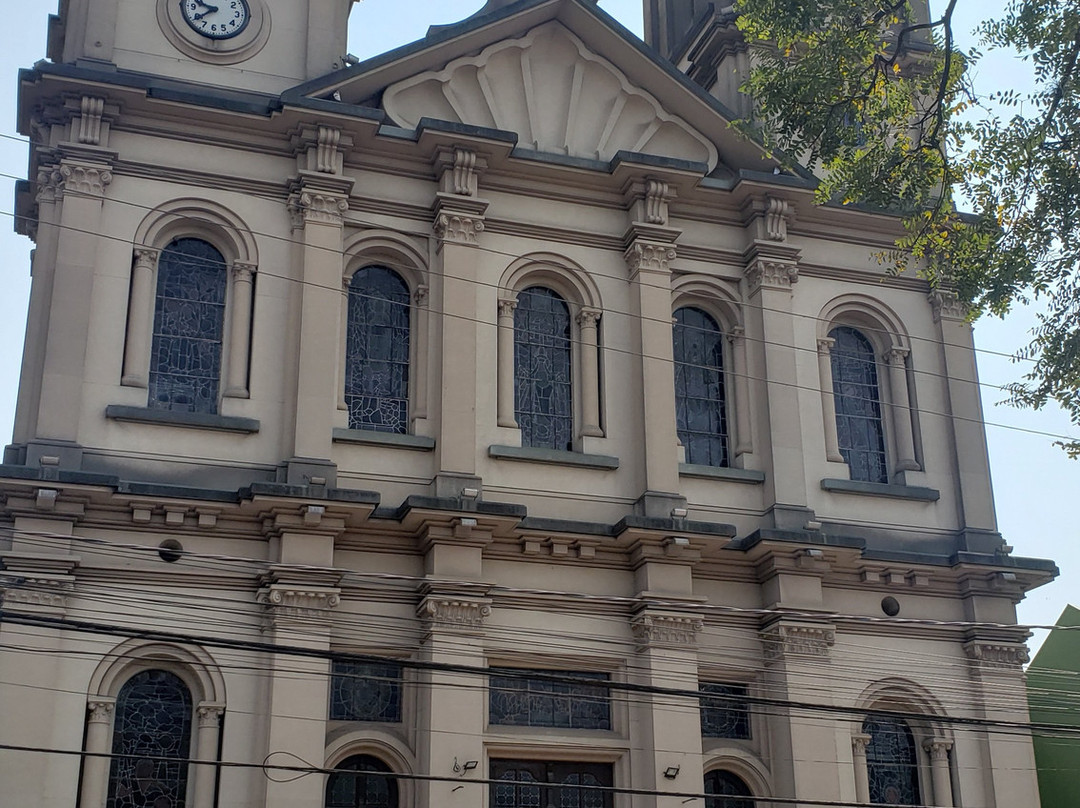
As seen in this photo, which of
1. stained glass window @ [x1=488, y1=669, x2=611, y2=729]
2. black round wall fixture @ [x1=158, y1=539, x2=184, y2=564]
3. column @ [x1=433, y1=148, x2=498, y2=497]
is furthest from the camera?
column @ [x1=433, y1=148, x2=498, y2=497]

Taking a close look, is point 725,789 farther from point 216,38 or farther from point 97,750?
point 216,38

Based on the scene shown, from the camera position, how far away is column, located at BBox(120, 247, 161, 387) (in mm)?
19344

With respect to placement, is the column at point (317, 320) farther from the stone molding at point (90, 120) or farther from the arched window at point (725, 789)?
the arched window at point (725, 789)

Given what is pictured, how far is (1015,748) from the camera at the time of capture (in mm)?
21094

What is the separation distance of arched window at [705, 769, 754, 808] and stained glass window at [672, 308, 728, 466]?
14.7 ft

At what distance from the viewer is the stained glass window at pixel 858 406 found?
2277cm

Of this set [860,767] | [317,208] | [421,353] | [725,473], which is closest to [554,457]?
[421,353]

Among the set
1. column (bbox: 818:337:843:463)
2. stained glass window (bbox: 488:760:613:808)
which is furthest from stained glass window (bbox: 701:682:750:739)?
column (bbox: 818:337:843:463)

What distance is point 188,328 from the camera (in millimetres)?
20125

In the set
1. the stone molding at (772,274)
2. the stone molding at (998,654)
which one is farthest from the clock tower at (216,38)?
the stone molding at (998,654)

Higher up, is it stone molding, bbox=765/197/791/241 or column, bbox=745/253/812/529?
stone molding, bbox=765/197/791/241

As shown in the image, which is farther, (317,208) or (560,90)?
(560,90)

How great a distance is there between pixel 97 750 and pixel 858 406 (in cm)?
1226

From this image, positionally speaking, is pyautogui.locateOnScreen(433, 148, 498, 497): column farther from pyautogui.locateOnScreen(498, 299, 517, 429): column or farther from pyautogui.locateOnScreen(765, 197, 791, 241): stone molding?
pyautogui.locateOnScreen(765, 197, 791, 241): stone molding
